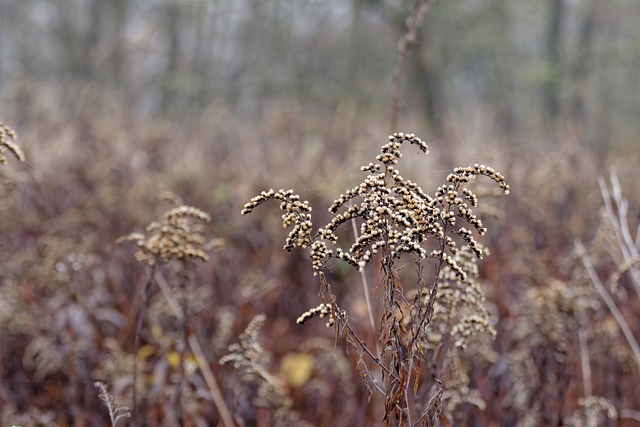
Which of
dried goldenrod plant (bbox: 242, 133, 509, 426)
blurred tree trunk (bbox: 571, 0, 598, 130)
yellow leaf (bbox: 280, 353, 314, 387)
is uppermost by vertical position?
blurred tree trunk (bbox: 571, 0, 598, 130)

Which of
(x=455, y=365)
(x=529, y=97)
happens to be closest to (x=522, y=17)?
(x=529, y=97)

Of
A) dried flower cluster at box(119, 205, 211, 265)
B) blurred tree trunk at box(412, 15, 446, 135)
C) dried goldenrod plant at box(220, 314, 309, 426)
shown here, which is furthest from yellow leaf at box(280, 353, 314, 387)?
blurred tree trunk at box(412, 15, 446, 135)

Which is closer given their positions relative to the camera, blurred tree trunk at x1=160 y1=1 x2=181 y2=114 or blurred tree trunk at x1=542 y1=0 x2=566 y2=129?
blurred tree trunk at x1=542 y1=0 x2=566 y2=129

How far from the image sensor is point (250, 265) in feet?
14.4

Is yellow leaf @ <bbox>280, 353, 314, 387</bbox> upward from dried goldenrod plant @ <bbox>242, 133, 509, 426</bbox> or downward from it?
upward

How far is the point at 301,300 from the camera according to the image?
410 cm

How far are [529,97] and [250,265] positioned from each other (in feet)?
61.0

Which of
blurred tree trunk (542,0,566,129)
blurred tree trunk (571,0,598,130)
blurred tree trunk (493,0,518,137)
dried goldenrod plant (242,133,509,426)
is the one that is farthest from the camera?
blurred tree trunk (493,0,518,137)

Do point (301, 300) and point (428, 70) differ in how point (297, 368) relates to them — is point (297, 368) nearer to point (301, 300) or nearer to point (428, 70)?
point (301, 300)

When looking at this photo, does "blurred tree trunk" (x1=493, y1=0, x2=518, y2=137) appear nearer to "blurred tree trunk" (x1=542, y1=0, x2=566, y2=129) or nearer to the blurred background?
"blurred tree trunk" (x1=542, y1=0, x2=566, y2=129)

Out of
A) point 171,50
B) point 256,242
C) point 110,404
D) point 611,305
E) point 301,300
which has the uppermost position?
point 171,50

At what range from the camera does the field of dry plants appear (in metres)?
1.60

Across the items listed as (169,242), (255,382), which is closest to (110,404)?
(169,242)

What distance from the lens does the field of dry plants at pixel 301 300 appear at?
1602 mm
